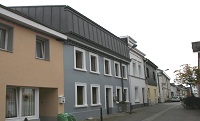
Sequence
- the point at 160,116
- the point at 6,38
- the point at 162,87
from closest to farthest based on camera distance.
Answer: the point at 6,38 < the point at 160,116 < the point at 162,87

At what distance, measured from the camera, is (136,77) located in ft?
106

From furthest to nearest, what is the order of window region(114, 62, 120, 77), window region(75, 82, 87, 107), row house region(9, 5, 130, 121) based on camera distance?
window region(114, 62, 120, 77)
window region(75, 82, 87, 107)
row house region(9, 5, 130, 121)

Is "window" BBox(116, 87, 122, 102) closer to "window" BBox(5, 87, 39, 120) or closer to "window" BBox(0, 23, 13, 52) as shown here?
"window" BBox(5, 87, 39, 120)

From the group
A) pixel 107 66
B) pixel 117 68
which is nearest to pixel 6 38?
pixel 107 66

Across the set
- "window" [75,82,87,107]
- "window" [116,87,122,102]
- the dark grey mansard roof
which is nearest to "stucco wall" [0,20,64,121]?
the dark grey mansard roof

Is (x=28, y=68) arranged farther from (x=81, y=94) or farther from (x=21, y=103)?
(x=81, y=94)

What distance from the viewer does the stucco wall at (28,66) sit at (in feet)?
39.1

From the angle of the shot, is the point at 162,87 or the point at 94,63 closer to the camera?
the point at 94,63

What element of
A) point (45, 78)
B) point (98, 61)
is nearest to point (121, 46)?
point (98, 61)

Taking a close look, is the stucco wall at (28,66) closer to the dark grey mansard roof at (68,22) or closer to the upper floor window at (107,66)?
the dark grey mansard roof at (68,22)

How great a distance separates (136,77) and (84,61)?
47.0 feet

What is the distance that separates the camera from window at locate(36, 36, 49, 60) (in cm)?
1495

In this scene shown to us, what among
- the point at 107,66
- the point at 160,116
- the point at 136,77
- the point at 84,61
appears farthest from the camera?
the point at 136,77

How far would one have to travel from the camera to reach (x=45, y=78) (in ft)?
48.2
